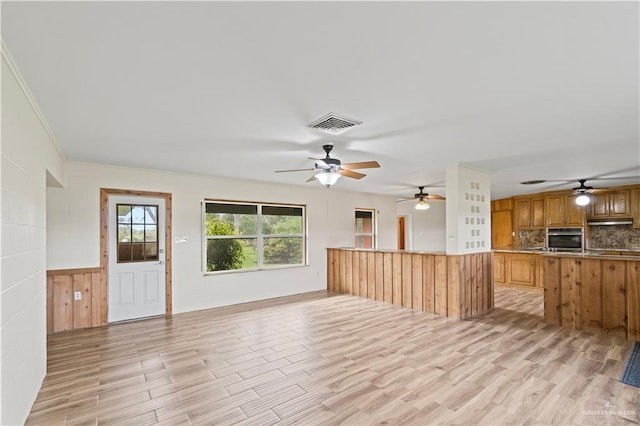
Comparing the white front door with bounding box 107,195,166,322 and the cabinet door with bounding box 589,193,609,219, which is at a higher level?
the cabinet door with bounding box 589,193,609,219

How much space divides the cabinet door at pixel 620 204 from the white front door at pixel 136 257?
887 centimetres

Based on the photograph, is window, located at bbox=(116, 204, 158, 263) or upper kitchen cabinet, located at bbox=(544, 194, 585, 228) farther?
upper kitchen cabinet, located at bbox=(544, 194, 585, 228)

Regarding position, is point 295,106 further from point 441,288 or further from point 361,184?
point 361,184

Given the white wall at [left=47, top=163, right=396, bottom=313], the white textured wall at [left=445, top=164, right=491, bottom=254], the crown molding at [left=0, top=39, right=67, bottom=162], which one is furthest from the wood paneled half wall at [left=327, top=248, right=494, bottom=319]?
the crown molding at [left=0, top=39, right=67, bottom=162]

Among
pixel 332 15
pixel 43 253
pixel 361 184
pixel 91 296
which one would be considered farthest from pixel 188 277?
pixel 332 15

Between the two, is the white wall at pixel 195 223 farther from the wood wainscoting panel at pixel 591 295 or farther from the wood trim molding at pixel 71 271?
the wood wainscoting panel at pixel 591 295

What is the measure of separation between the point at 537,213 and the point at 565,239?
2.69ft

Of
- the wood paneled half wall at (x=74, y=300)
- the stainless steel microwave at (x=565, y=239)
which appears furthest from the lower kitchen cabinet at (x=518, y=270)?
the wood paneled half wall at (x=74, y=300)

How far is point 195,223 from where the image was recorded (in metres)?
5.68

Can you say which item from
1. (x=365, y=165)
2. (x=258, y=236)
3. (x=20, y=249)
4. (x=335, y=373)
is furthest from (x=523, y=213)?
(x=20, y=249)

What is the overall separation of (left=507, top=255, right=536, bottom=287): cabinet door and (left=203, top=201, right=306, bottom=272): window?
4.74 metres

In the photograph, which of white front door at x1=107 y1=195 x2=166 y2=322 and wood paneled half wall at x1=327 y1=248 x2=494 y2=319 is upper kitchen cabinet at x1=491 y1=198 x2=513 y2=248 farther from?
white front door at x1=107 y1=195 x2=166 y2=322

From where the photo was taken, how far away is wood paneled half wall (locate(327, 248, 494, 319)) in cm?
492

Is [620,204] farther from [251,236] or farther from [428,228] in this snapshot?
[251,236]
